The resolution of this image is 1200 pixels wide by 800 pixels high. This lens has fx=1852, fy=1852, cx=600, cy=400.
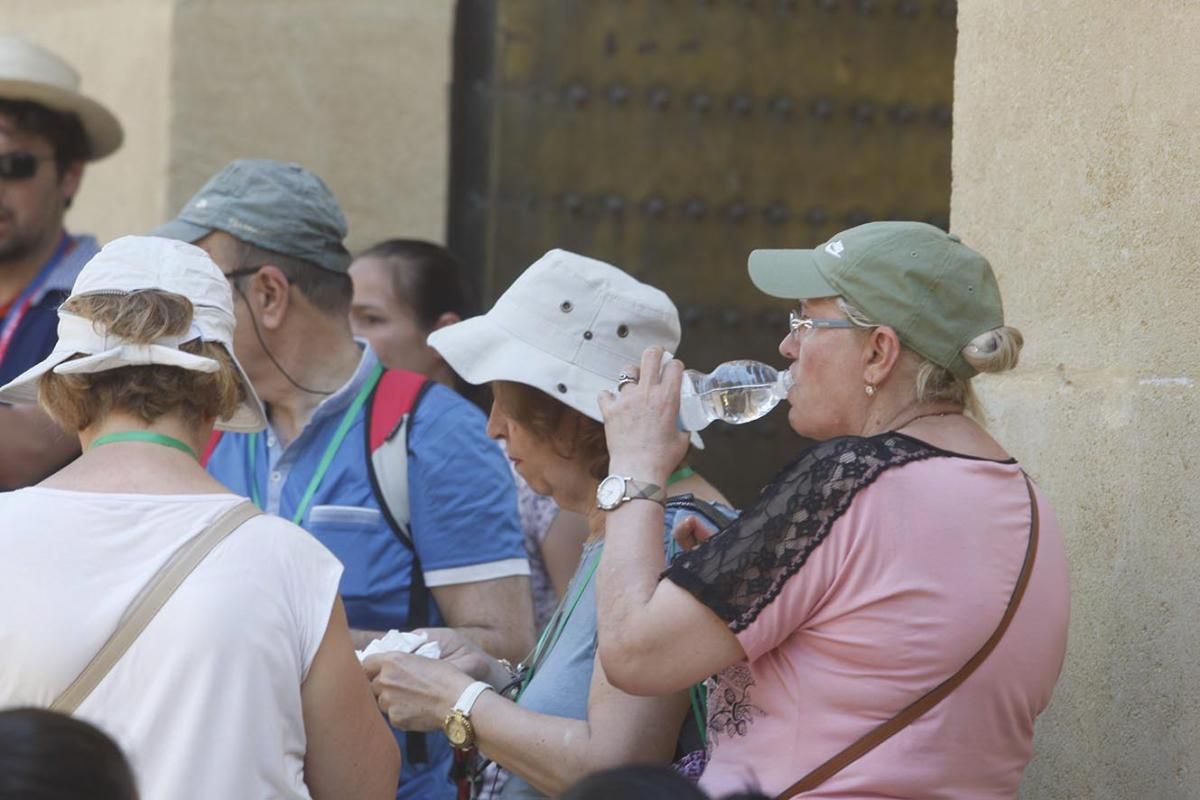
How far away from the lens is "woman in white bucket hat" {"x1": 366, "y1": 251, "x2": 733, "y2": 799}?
2635 mm

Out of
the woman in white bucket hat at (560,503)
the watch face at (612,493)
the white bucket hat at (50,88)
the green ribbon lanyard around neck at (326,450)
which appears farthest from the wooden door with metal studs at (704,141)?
the watch face at (612,493)

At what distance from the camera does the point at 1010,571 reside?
2428mm

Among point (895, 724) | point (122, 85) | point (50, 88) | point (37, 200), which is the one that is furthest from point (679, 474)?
point (122, 85)

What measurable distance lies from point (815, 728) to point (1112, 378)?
3.19ft

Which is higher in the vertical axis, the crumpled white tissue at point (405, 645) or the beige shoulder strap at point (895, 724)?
the beige shoulder strap at point (895, 724)

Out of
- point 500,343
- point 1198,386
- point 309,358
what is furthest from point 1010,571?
point 309,358

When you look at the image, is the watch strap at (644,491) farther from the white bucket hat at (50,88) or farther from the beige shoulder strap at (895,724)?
the white bucket hat at (50,88)

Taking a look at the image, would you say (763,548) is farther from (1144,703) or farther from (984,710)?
(1144,703)

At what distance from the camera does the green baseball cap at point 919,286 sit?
8.24 ft

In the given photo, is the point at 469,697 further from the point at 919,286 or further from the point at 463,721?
the point at 919,286

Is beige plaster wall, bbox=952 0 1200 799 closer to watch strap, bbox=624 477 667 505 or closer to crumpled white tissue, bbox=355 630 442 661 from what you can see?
watch strap, bbox=624 477 667 505

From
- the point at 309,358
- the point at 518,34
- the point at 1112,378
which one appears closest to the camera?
the point at 1112,378

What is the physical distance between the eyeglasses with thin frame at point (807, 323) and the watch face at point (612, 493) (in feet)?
1.07

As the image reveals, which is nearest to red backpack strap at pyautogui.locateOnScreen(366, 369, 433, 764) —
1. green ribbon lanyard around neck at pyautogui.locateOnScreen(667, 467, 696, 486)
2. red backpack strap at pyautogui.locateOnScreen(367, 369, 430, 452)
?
red backpack strap at pyautogui.locateOnScreen(367, 369, 430, 452)
